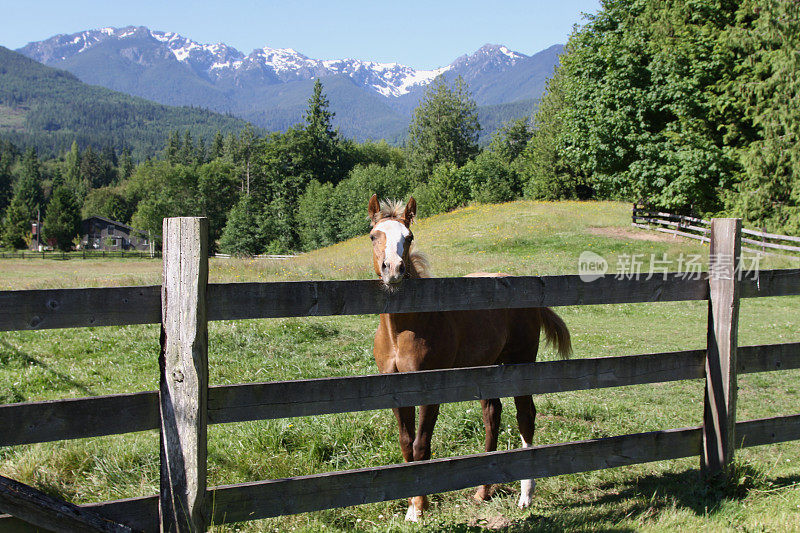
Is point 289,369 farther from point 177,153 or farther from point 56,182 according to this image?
point 56,182

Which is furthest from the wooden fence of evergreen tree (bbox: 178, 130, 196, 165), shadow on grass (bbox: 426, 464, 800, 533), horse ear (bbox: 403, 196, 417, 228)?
evergreen tree (bbox: 178, 130, 196, 165)

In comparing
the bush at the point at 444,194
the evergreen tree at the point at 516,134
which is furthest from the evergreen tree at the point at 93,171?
the bush at the point at 444,194

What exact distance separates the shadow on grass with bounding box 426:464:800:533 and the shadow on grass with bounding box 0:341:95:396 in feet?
19.1

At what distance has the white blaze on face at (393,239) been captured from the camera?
360cm

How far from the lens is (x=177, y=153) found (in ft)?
465

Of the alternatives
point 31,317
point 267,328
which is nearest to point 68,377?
point 267,328

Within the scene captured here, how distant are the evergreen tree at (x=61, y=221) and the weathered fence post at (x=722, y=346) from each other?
13058cm

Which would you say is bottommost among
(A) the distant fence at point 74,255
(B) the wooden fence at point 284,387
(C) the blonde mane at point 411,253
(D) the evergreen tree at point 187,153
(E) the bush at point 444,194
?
(A) the distant fence at point 74,255

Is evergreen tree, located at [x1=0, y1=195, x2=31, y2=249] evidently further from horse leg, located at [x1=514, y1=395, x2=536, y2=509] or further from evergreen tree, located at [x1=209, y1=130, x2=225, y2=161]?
horse leg, located at [x1=514, y1=395, x2=536, y2=509]

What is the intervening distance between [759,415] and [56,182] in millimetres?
161197

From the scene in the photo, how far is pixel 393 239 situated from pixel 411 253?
0.74 meters

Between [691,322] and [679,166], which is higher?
[679,166]

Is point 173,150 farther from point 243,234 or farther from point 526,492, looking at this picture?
point 526,492

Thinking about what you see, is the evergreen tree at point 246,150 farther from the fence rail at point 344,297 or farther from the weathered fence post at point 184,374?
the weathered fence post at point 184,374
